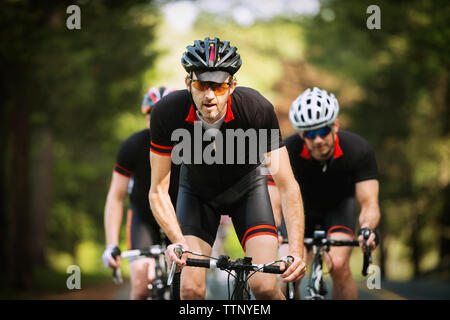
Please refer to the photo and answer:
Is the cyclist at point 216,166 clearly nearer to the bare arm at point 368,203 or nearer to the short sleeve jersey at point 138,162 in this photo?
the short sleeve jersey at point 138,162

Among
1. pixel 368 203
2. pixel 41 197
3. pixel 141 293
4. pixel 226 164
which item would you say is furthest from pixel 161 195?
pixel 41 197

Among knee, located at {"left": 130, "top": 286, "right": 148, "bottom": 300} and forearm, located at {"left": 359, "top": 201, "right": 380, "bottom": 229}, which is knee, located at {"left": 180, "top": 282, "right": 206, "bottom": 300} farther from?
forearm, located at {"left": 359, "top": 201, "right": 380, "bottom": 229}

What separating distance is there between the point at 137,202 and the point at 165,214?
2364mm

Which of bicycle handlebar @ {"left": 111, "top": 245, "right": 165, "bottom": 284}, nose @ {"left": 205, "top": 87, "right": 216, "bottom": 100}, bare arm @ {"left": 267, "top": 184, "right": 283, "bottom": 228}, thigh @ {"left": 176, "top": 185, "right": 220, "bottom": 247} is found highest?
nose @ {"left": 205, "top": 87, "right": 216, "bottom": 100}

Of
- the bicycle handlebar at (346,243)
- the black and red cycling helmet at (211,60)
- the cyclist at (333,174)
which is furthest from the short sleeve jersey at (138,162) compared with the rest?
the black and red cycling helmet at (211,60)

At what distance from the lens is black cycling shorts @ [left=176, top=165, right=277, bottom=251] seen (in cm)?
561

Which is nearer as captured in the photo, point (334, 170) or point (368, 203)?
point (368, 203)

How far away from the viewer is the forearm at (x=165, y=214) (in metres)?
5.25

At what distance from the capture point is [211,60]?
509cm

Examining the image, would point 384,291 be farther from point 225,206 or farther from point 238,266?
point 238,266

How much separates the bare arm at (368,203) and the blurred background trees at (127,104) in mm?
7697

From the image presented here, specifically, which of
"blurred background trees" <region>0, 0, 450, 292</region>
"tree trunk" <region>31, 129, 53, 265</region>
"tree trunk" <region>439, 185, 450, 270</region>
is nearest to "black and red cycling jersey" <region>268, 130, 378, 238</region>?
"blurred background trees" <region>0, 0, 450, 292</region>
